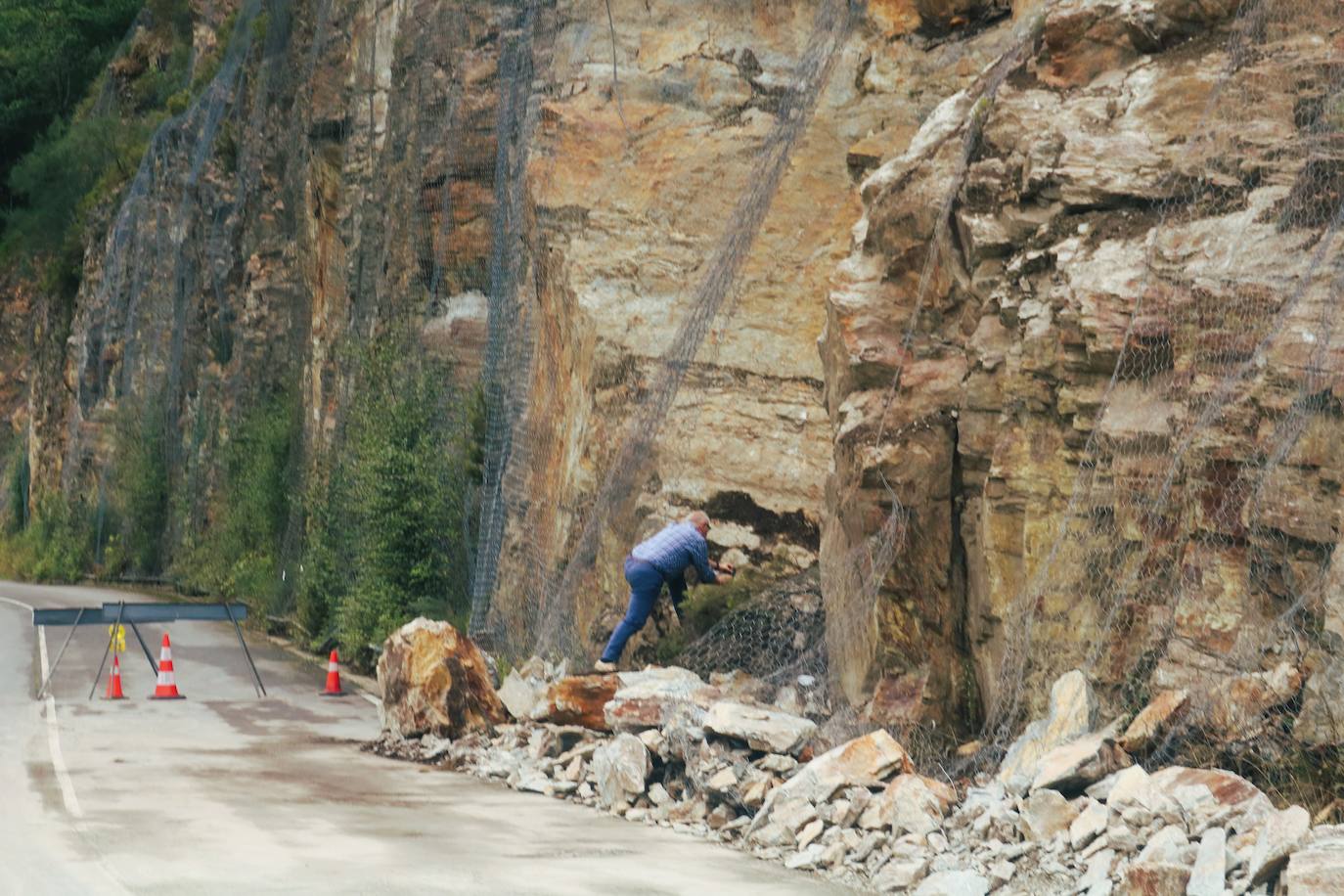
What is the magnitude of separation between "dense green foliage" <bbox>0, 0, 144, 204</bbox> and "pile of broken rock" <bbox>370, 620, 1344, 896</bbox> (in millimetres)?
51425

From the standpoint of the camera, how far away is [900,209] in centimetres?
1266

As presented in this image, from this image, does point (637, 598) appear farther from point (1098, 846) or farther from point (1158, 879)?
point (1158, 879)

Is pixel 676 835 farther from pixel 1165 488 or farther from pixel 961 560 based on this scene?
pixel 1165 488

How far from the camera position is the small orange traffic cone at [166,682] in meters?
18.2

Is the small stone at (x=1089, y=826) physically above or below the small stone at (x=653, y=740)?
above

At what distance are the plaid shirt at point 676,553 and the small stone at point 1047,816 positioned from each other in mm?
5685

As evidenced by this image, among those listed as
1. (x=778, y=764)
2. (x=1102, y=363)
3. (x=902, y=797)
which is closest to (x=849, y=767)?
(x=902, y=797)

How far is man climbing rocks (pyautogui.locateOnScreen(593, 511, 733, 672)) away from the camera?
1413 cm

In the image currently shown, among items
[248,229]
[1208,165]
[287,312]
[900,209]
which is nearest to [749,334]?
[900,209]

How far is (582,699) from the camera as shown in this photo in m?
13.2

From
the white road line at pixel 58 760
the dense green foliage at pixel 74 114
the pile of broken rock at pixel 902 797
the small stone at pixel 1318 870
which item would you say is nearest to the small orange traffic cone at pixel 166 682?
the white road line at pixel 58 760

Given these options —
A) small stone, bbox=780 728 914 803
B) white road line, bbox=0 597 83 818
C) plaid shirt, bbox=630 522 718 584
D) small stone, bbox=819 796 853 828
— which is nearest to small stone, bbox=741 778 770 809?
small stone, bbox=780 728 914 803

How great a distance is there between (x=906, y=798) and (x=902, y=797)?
0.10 feet

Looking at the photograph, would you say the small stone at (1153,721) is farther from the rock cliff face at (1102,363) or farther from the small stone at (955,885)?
the small stone at (955,885)
